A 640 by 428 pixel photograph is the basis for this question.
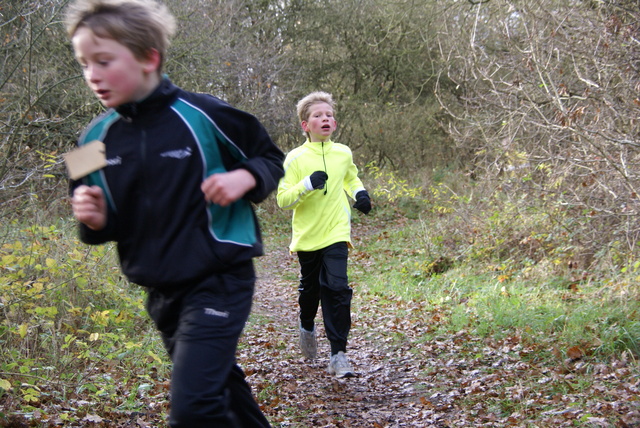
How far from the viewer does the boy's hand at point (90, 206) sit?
269 centimetres

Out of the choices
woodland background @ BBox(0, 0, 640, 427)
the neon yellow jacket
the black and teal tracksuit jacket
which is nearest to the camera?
the black and teal tracksuit jacket

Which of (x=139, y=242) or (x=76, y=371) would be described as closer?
(x=139, y=242)

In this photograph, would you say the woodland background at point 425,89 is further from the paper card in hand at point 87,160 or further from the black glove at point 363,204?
the paper card in hand at point 87,160

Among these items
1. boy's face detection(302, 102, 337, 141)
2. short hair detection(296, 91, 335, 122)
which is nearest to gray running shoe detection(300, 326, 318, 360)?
boy's face detection(302, 102, 337, 141)

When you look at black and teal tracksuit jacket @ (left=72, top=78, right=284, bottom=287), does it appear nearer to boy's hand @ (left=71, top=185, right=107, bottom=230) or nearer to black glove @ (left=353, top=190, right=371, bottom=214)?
boy's hand @ (left=71, top=185, right=107, bottom=230)

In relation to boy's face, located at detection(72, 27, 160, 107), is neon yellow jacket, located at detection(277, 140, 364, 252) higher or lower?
lower

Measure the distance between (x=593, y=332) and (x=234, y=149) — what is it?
4.09m

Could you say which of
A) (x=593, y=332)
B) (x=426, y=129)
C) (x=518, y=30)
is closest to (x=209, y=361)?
(x=593, y=332)

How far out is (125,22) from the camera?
2.61 metres

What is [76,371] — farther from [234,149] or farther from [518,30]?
[518,30]

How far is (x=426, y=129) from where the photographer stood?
21453 millimetres

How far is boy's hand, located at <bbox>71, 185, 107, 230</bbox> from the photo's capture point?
2688 mm

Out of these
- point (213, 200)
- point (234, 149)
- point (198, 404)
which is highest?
point (234, 149)

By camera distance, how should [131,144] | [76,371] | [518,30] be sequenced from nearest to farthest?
[131,144]
[76,371]
[518,30]
